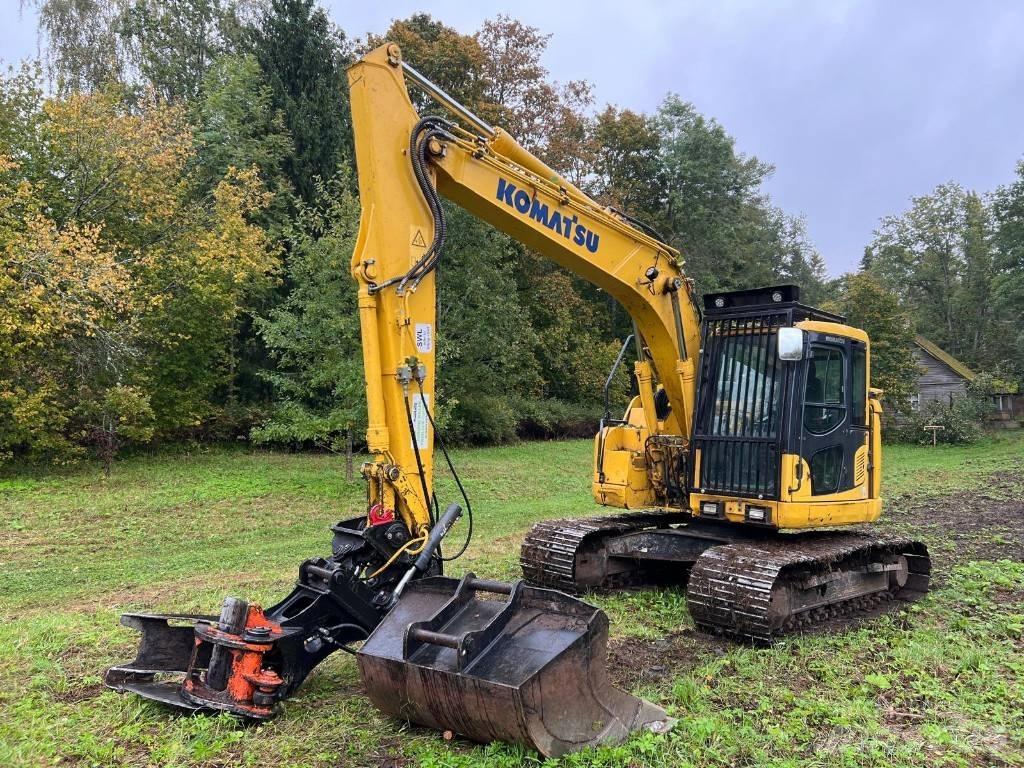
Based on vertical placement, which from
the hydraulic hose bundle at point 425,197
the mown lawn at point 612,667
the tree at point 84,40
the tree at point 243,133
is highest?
the tree at point 84,40

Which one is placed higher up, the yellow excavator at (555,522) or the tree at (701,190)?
the tree at (701,190)

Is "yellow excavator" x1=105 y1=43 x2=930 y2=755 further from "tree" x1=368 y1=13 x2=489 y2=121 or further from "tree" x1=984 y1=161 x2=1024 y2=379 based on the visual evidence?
"tree" x1=984 y1=161 x2=1024 y2=379

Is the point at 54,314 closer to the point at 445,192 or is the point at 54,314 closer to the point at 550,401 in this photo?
the point at 445,192

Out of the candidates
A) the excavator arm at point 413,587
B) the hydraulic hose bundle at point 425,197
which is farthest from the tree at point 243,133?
the hydraulic hose bundle at point 425,197

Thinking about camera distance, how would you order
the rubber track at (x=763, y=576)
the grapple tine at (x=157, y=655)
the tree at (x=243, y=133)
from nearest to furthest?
the grapple tine at (x=157, y=655) < the rubber track at (x=763, y=576) < the tree at (x=243, y=133)

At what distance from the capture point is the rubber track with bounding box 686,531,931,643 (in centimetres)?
560

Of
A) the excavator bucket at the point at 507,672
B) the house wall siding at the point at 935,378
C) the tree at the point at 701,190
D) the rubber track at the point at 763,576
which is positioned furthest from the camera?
the house wall siding at the point at 935,378

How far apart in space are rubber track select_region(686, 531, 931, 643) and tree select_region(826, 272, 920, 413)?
23810 millimetres

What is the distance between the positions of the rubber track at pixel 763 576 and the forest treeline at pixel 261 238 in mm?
8393

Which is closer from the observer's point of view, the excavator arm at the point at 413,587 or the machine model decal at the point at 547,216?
the excavator arm at the point at 413,587

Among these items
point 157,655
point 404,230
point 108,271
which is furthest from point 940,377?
point 157,655

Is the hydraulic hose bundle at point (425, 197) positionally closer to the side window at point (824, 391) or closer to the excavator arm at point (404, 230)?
the excavator arm at point (404, 230)

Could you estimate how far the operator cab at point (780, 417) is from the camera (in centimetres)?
623

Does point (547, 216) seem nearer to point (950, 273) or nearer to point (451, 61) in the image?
point (451, 61)
